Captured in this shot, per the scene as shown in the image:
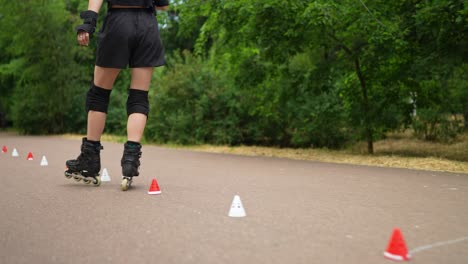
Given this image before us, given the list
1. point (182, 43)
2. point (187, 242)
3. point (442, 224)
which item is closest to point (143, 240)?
point (187, 242)

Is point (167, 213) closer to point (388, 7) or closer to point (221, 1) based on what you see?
point (221, 1)

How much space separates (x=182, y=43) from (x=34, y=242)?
3674 centimetres

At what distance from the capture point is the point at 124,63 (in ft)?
17.6

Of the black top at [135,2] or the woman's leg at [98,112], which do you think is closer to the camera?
the black top at [135,2]

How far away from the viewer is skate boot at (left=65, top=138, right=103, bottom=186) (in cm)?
559

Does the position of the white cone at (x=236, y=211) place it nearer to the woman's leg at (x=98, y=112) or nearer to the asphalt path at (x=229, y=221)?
the asphalt path at (x=229, y=221)

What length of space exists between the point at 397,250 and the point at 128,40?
138 inches

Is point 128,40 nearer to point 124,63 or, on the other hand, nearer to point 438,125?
point 124,63

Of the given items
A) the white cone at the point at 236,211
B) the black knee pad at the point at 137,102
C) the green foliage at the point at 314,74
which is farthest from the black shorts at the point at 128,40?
the green foliage at the point at 314,74

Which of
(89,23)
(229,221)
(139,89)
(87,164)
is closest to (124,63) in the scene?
(139,89)

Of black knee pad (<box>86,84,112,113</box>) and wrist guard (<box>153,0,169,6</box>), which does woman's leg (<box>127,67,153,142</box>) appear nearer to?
black knee pad (<box>86,84,112,113</box>)

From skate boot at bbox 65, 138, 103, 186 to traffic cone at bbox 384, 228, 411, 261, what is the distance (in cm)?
354

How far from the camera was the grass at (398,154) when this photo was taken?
9294 millimetres

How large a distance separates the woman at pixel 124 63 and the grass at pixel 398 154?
5317 millimetres
